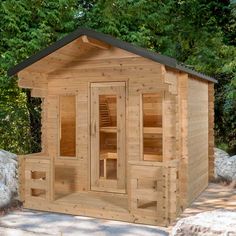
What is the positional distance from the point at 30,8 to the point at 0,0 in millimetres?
874

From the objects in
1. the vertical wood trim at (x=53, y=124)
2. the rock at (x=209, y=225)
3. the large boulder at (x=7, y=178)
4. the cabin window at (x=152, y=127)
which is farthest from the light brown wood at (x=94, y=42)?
the rock at (x=209, y=225)

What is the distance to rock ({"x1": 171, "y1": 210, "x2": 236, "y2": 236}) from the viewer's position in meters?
3.46

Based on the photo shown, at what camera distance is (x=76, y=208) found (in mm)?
6164

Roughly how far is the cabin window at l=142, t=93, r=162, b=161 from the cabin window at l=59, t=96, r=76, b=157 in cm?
151

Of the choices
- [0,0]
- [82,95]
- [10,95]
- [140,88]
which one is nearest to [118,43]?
[140,88]

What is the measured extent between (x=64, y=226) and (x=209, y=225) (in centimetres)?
261

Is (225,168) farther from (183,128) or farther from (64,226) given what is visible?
(64,226)

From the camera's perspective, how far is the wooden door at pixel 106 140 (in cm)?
674

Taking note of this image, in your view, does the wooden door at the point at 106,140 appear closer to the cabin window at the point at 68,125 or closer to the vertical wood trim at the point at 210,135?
the cabin window at the point at 68,125

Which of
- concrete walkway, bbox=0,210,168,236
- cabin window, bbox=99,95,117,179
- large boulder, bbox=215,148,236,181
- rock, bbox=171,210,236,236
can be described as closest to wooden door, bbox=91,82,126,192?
cabin window, bbox=99,95,117,179

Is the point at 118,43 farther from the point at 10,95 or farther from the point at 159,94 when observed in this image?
the point at 10,95

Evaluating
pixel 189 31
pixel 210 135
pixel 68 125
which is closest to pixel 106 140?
pixel 68 125

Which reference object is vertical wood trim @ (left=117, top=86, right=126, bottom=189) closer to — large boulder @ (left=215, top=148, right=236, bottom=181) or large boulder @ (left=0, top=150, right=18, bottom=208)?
large boulder @ (left=0, top=150, right=18, bottom=208)

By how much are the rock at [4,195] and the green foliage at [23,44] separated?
406 cm
